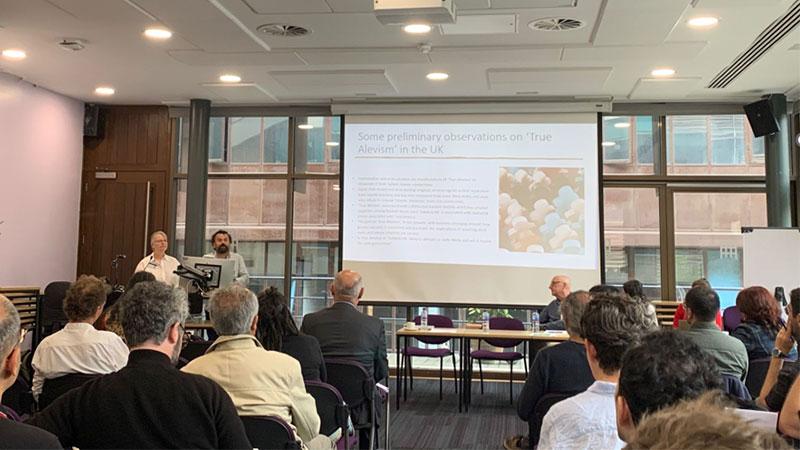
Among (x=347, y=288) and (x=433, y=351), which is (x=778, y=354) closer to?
(x=347, y=288)

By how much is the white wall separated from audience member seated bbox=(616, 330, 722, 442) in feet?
23.8

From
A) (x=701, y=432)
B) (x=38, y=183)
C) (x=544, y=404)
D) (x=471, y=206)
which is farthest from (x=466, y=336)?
(x=701, y=432)

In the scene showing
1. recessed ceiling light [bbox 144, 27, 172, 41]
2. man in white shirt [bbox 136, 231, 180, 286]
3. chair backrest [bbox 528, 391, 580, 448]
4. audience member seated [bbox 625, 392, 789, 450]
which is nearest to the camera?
audience member seated [bbox 625, 392, 789, 450]

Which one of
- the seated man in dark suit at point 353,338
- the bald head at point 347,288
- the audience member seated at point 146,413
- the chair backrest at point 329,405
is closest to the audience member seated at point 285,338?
the chair backrest at point 329,405

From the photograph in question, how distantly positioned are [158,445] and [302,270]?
6.20 metres

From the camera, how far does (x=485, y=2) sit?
14.8 feet

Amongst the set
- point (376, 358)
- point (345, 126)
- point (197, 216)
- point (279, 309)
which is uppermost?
point (345, 126)

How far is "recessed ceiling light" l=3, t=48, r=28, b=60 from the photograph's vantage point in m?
5.77

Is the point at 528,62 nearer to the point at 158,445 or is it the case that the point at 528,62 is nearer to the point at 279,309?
the point at 279,309

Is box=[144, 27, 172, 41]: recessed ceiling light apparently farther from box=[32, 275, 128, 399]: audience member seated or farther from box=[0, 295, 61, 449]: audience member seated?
box=[0, 295, 61, 449]: audience member seated

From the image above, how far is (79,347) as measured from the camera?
9.60 feet

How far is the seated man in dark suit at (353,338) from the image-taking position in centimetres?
382

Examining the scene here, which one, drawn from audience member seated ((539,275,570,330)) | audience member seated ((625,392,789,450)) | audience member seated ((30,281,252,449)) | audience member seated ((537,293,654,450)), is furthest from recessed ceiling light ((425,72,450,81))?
audience member seated ((625,392,789,450))

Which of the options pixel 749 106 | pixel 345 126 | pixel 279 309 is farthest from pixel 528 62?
pixel 279 309
